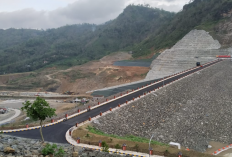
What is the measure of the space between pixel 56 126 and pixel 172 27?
9247 centimetres

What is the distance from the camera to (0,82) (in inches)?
2842

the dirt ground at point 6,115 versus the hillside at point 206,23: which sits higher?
the hillside at point 206,23

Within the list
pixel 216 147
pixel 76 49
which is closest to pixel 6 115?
pixel 216 147

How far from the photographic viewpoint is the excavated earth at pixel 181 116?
2130 centimetres

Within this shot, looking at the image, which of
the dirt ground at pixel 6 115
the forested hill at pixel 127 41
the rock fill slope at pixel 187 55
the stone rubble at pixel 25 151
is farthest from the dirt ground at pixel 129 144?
the forested hill at pixel 127 41

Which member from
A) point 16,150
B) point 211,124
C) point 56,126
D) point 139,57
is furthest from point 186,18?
point 16,150

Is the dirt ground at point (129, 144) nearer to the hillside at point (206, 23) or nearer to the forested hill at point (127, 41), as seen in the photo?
the hillside at point (206, 23)

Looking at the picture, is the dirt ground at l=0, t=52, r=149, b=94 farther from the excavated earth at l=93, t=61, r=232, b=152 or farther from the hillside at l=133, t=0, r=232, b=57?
the hillside at l=133, t=0, r=232, b=57

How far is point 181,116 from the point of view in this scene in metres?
25.8

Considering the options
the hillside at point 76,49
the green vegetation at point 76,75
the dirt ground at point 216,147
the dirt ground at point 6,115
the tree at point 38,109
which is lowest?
the dirt ground at point 216,147

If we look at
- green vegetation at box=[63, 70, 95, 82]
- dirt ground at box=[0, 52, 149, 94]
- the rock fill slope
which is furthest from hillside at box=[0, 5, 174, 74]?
the rock fill slope

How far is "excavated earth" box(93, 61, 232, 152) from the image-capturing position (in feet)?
69.9

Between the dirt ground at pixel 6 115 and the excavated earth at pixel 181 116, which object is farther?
the dirt ground at pixel 6 115

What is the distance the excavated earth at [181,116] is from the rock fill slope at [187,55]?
55.4ft
